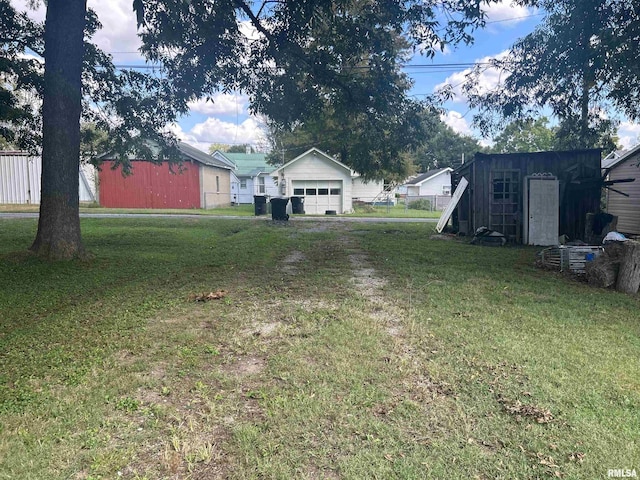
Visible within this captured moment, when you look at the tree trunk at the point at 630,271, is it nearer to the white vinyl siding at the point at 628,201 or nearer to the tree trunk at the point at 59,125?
the tree trunk at the point at 59,125

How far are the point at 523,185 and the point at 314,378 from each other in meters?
11.5

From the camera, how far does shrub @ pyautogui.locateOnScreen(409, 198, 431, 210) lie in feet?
114

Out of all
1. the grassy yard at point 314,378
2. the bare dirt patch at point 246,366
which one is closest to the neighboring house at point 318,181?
the grassy yard at point 314,378

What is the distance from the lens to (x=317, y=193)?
27.1 metres

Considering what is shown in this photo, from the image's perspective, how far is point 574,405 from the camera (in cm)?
286

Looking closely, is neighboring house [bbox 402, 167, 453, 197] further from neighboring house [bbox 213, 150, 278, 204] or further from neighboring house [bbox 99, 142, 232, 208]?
neighboring house [bbox 99, 142, 232, 208]

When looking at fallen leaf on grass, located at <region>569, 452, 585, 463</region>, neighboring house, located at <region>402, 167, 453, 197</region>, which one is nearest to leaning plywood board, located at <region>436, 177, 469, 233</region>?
fallen leaf on grass, located at <region>569, 452, 585, 463</region>

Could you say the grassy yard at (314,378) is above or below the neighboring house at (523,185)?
below

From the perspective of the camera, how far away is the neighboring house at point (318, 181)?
Result: 87.4 ft

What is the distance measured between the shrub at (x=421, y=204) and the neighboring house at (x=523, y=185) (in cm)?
2152

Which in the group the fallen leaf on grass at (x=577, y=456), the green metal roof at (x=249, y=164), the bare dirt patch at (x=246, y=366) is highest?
the green metal roof at (x=249, y=164)

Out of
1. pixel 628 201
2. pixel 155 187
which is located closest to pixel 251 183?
pixel 155 187

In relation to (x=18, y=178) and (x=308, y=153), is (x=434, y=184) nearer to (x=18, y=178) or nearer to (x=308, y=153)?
(x=308, y=153)

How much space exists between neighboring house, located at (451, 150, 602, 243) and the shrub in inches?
847
